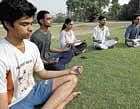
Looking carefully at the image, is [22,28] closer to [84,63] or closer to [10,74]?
[10,74]

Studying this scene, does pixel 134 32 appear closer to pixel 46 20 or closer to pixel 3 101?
pixel 46 20

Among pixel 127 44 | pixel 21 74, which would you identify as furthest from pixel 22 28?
pixel 127 44

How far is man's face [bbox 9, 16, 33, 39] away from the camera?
3.59 meters

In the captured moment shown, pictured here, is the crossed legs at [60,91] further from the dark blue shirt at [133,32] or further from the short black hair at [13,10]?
the dark blue shirt at [133,32]

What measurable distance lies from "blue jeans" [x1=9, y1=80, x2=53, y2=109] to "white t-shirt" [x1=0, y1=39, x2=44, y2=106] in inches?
1.8

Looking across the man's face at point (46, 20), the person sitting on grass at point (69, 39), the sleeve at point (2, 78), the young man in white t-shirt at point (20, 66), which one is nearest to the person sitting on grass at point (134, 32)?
the person sitting on grass at point (69, 39)

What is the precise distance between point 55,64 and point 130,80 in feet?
4.31

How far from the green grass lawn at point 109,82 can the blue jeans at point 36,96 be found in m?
0.84

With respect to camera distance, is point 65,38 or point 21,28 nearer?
point 21,28

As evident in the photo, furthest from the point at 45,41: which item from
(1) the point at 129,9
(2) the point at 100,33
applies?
(1) the point at 129,9

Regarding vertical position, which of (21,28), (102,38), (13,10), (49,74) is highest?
(13,10)

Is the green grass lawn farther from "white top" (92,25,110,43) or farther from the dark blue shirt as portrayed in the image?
the dark blue shirt

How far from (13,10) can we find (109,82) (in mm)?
2894

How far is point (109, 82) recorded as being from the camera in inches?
237
